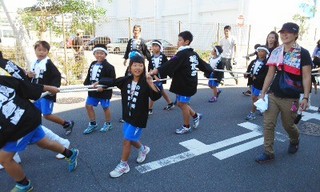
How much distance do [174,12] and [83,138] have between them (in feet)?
77.2

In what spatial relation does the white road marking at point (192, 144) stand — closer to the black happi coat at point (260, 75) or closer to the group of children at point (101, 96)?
the group of children at point (101, 96)

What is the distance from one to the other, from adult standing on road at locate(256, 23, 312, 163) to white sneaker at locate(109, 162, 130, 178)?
5.84ft

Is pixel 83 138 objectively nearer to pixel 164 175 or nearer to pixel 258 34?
pixel 164 175

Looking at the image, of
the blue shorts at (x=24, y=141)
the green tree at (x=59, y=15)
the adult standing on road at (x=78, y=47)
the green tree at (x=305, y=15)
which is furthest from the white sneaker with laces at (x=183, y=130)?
the green tree at (x=305, y=15)

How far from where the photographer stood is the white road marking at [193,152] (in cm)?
356

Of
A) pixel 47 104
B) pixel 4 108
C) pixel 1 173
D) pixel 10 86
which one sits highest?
pixel 10 86

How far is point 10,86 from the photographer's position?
2.56 metres

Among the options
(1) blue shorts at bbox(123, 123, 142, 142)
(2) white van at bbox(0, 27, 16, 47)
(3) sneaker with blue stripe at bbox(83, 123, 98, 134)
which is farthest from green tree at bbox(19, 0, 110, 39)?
(1) blue shorts at bbox(123, 123, 142, 142)

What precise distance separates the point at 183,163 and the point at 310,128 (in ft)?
9.79

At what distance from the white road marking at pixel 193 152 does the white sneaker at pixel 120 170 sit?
180 mm

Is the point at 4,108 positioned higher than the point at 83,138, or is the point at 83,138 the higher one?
the point at 4,108

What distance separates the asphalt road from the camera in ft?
10.3

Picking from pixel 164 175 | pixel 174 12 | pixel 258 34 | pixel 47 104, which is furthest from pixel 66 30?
pixel 174 12

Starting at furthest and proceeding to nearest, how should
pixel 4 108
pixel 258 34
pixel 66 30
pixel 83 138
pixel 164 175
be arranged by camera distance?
pixel 258 34 < pixel 66 30 < pixel 83 138 < pixel 164 175 < pixel 4 108
